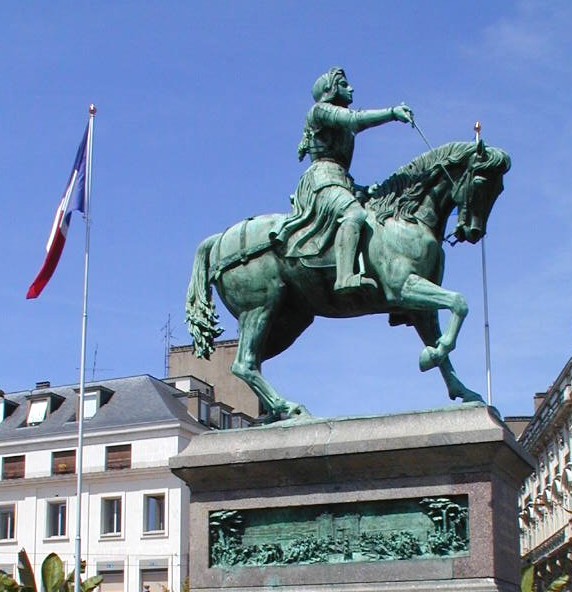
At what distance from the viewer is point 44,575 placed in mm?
27562

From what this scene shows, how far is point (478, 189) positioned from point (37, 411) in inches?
2143

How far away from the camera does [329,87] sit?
12.9 metres

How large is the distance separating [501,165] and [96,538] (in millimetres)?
49619

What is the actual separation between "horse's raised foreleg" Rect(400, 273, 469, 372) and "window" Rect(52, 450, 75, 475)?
50247 mm

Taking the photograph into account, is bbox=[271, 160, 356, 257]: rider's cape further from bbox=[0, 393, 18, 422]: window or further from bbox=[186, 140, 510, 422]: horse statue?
bbox=[0, 393, 18, 422]: window

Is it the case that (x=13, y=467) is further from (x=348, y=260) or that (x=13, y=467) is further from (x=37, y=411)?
(x=348, y=260)

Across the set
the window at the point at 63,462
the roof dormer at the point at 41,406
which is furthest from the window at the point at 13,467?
the roof dormer at the point at 41,406

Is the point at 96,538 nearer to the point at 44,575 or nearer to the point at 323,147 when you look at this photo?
the point at 44,575

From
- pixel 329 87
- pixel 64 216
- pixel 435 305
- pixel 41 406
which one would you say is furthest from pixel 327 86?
pixel 41 406

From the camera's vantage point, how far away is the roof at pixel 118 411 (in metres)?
59.2

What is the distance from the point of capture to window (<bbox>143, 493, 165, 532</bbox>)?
57.3m

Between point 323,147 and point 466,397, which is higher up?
point 323,147

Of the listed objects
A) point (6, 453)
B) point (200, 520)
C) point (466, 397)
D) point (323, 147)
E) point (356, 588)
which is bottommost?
point (356, 588)

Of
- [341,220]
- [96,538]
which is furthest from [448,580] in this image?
[96,538]
